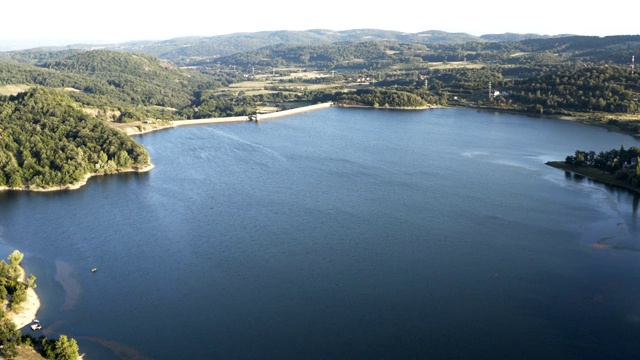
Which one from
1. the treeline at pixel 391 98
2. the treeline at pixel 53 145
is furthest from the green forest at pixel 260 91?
the treeline at pixel 391 98

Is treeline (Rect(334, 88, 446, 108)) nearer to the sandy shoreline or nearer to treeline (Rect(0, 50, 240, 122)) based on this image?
treeline (Rect(0, 50, 240, 122))

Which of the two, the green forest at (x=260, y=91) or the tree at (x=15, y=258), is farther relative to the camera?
the green forest at (x=260, y=91)

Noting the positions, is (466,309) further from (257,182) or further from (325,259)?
(257,182)

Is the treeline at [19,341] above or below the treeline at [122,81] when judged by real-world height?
below

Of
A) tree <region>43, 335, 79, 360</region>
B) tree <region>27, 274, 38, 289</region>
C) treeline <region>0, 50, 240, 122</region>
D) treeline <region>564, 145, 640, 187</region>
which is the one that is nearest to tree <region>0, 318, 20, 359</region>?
tree <region>43, 335, 79, 360</region>

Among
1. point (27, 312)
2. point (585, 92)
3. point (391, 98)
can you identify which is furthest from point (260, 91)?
point (27, 312)

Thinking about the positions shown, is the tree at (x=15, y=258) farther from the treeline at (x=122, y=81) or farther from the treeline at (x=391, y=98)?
the treeline at (x=391, y=98)

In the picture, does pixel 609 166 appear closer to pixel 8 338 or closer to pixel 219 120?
pixel 8 338
